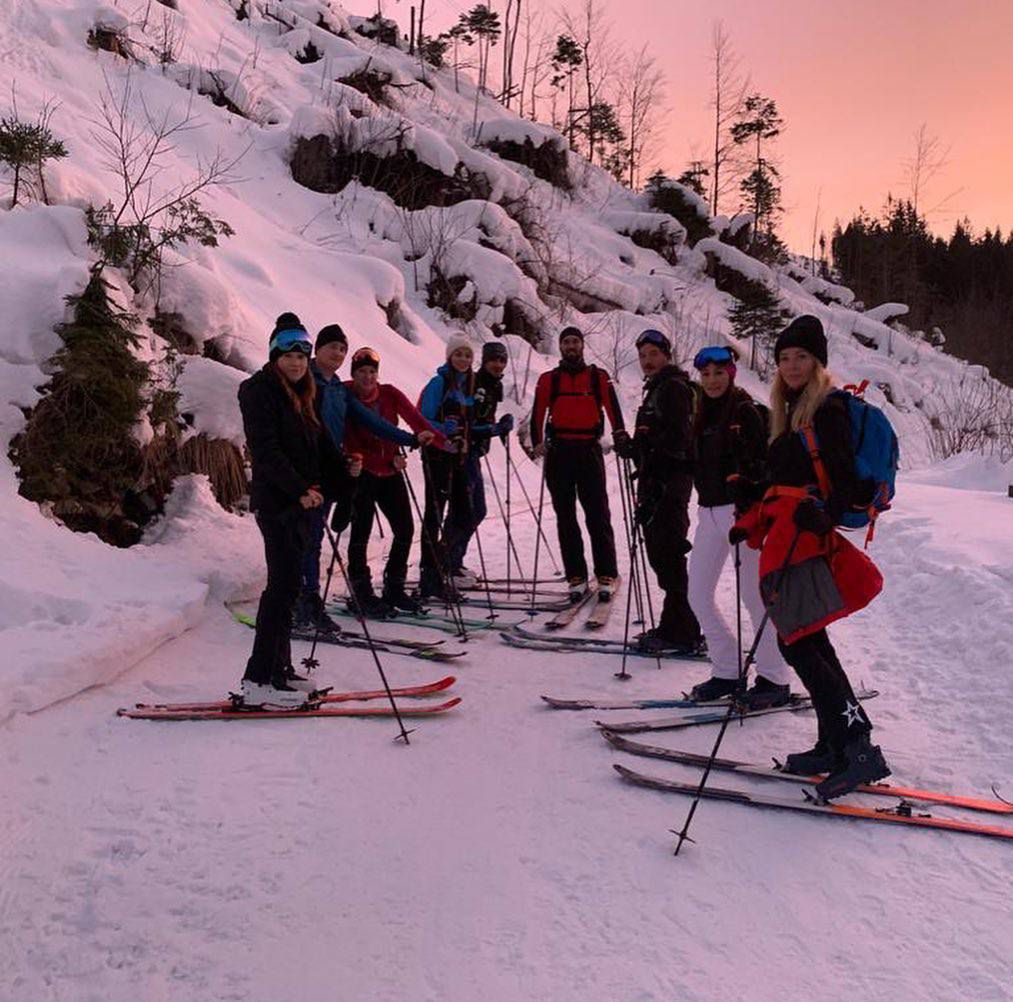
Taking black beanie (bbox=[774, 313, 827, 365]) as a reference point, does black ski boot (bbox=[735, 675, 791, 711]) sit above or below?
below

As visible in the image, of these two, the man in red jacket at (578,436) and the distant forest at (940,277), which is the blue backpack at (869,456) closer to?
the man in red jacket at (578,436)

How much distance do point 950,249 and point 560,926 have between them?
7635 cm

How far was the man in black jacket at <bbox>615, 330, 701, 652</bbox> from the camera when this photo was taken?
5.39 m

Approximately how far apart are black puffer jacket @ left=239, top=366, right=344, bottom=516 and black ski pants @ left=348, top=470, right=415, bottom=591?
1922 mm

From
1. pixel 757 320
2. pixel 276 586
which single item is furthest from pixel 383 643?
pixel 757 320

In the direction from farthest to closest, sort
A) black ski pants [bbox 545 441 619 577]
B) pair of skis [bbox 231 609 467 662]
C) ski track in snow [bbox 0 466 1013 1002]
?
black ski pants [bbox 545 441 619 577] → pair of skis [bbox 231 609 467 662] → ski track in snow [bbox 0 466 1013 1002]

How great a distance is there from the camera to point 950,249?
217ft

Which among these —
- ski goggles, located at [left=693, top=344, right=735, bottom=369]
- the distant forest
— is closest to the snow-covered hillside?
ski goggles, located at [left=693, top=344, right=735, bottom=369]

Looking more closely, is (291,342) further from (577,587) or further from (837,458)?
(577,587)

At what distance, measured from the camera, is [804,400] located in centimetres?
343

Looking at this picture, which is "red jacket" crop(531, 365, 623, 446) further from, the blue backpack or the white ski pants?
the blue backpack

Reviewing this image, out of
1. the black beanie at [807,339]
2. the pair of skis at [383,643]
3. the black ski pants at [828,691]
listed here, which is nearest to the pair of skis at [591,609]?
the pair of skis at [383,643]

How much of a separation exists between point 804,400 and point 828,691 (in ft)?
4.08

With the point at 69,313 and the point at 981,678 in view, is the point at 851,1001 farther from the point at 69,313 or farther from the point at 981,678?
the point at 69,313
